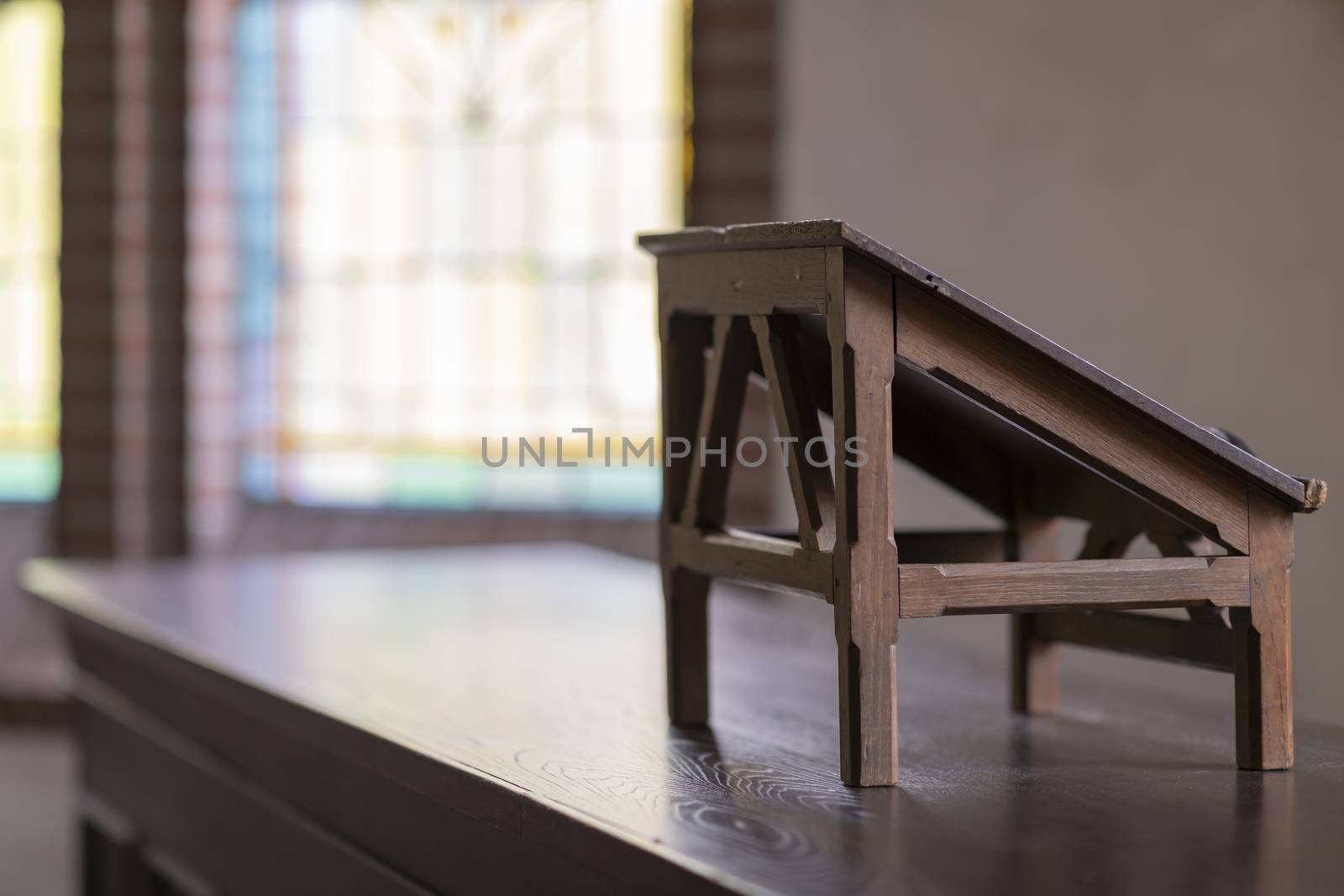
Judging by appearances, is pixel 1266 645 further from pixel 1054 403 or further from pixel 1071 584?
pixel 1054 403

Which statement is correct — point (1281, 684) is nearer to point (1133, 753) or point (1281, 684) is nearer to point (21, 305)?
point (1133, 753)

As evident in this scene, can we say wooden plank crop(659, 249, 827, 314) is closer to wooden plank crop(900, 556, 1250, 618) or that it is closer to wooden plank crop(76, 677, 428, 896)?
wooden plank crop(900, 556, 1250, 618)

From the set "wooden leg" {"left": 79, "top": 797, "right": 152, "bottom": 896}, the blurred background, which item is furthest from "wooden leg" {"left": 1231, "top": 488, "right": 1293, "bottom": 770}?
the blurred background

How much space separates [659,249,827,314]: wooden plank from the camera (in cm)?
125

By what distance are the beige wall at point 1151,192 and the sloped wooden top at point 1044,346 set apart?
0.99 meters

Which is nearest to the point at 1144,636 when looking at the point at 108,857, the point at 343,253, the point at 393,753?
the point at 393,753

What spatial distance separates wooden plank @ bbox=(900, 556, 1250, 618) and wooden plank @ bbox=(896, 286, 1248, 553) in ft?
0.18

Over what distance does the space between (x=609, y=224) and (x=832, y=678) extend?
3.42 meters

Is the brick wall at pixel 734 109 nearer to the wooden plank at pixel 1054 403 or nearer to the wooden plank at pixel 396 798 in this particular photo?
the wooden plank at pixel 396 798

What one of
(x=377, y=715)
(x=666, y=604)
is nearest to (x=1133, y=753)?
(x=666, y=604)

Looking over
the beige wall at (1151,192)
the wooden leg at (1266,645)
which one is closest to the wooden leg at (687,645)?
the wooden leg at (1266,645)

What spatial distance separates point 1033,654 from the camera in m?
1.62

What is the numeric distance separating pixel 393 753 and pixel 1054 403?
0.74 meters

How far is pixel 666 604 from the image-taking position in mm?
1564
